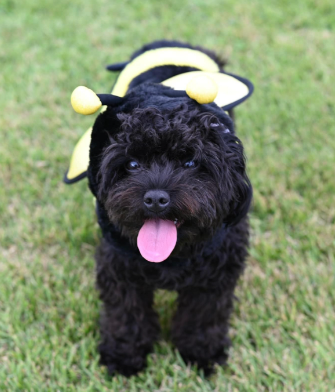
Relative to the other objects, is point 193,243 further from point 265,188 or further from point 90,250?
point 265,188

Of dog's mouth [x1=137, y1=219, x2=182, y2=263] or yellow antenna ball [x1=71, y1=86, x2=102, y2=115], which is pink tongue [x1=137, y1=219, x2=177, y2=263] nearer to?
dog's mouth [x1=137, y1=219, x2=182, y2=263]

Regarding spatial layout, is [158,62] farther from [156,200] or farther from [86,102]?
[156,200]

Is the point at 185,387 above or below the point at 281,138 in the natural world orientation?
below

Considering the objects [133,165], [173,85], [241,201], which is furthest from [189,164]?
[173,85]

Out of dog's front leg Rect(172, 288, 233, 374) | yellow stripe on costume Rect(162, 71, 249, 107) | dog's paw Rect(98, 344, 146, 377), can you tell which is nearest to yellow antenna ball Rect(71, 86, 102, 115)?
yellow stripe on costume Rect(162, 71, 249, 107)

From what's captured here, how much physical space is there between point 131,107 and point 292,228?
1872 mm

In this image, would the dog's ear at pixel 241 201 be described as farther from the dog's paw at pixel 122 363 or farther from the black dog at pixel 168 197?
the dog's paw at pixel 122 363

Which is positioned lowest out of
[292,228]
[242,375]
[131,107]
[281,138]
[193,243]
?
[242,375]

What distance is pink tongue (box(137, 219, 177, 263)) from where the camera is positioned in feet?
6.14

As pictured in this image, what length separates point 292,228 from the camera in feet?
11.1

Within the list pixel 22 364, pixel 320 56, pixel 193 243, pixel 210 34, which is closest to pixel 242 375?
pixel 193 243

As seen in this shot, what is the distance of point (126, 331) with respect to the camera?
2570mm

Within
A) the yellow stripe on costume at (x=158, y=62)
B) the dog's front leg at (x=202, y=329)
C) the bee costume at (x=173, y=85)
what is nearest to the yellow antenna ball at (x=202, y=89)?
the bee costume at (x=173, y=85)

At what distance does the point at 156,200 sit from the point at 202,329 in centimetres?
113
